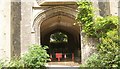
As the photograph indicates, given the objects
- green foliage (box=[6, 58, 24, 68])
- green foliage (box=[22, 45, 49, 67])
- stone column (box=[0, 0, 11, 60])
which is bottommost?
green foliage (box=[6, 58, 24, 68])

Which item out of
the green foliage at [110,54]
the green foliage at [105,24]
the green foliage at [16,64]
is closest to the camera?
the green foliage at [110,54]

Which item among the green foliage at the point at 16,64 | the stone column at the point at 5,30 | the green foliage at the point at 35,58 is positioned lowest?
the green foliage at the point at 16,64

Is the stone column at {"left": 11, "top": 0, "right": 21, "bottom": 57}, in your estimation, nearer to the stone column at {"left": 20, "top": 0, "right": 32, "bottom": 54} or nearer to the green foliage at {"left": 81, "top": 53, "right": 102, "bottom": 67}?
the stone column at {"left": 20, "top": 0, "right": 32, "bottom": 54}

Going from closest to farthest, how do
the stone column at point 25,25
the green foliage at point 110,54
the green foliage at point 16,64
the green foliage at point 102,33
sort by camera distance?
the green foliage at point 110,54, the green foliage at point 102,33, the green foliage at point 16,64, the stone column at point 25,25

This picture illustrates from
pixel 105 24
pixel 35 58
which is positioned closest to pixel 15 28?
pixel 35 58

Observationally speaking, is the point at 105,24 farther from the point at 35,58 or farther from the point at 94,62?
the point at 35,58

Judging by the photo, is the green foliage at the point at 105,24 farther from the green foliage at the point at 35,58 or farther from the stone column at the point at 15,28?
the stone column at the point at 15,28

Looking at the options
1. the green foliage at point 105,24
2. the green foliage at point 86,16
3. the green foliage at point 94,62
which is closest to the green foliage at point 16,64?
the green foliage at point 94,62

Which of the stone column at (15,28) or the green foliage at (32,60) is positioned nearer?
the green foliage at (32,60)

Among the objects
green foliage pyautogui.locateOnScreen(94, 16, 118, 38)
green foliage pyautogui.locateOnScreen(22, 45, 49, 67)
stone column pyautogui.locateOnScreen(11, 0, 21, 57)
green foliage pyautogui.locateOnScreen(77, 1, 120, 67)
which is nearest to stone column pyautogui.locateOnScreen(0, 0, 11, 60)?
stone column pyautogui.locateOnScreen(11, 0, 21, 57)

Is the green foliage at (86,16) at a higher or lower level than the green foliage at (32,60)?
higher

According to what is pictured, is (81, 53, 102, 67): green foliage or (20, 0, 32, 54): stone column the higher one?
(20, 0, 32, 54): stone column

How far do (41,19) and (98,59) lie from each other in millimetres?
3734

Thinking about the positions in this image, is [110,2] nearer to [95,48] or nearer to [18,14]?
[95,48]
